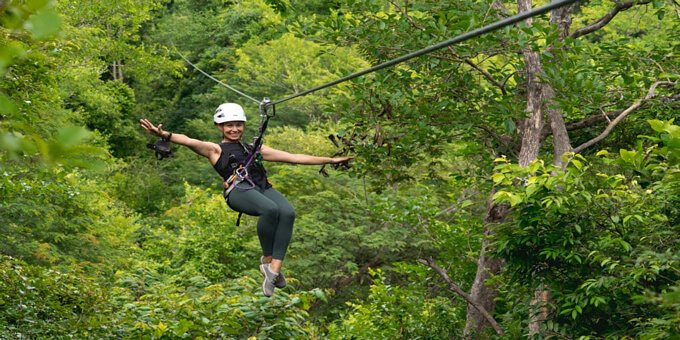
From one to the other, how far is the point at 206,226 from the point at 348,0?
14.6 metres

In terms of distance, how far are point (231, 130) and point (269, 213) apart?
1.99 ft

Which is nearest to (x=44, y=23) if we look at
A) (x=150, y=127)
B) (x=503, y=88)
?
(x=150, y=127)

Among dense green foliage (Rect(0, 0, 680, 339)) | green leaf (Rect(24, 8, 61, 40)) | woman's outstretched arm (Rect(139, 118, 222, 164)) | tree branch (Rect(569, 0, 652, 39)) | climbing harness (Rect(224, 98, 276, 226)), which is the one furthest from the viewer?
tree branch (Rect(569, 0, 652, 39))

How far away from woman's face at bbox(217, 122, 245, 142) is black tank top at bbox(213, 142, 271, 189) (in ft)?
0.15

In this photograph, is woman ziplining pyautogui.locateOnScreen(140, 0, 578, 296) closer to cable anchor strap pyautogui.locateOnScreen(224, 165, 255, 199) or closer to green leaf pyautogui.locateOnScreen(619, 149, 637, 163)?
cable anchor strap pyautogui.locateOnScreen(224, 165, 255, 199)

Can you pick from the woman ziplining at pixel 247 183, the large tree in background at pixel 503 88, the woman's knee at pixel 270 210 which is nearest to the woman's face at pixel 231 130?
the woman ziplining at pixel 247 183

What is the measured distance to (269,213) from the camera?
6.11 m

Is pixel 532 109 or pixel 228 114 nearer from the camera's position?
pixel 228 114

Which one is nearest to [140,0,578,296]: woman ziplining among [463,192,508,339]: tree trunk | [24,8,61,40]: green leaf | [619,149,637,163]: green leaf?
[619,149,637,163]: green leaf

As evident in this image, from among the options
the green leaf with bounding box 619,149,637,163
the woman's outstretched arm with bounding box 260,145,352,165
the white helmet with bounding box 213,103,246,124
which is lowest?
the woman's outstretched arm with bounding box 260,145,352,165

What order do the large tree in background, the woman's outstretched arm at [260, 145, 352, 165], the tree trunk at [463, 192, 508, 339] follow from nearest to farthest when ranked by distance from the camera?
the woman's outstretched arm at [260, 145, 352, 165], the large tree in background, the tree trunk at [463, 192, 508, 339]

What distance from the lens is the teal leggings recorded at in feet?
19.9

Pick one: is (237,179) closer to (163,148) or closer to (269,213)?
(269,213)

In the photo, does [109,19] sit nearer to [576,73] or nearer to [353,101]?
[353,101]
